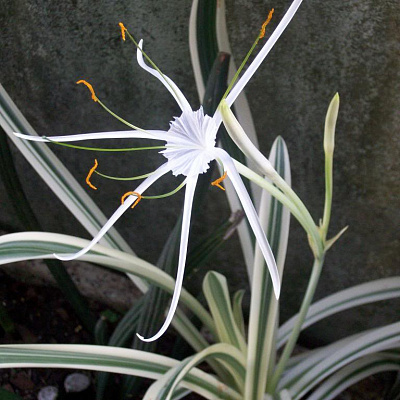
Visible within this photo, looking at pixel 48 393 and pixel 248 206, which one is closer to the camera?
pixel 248 206

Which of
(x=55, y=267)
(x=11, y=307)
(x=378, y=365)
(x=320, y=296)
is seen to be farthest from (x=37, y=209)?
(x=378, y=365)

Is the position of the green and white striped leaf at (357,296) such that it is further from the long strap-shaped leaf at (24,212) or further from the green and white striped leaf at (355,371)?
the long strap-shaped leaf at (24,212)

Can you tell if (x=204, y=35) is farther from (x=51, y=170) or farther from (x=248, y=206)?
(x=248, y=206)

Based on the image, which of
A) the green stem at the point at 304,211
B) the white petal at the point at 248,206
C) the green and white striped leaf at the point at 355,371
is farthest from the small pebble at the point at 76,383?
the white petal at the point at 248,206

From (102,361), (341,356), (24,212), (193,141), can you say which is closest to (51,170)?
(24,212)

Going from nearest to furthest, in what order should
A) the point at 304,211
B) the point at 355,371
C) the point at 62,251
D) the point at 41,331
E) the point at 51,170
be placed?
the point at 304,211 → the point at 62,251 → the point at 51,170 → the point at 355,371 → the point at 41,331

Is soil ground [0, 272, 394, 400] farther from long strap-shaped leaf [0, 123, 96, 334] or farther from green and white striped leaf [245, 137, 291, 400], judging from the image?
green and white striped leaf [245, 137, 291, 400]

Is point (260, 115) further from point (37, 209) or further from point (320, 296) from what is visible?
point (37, 209)

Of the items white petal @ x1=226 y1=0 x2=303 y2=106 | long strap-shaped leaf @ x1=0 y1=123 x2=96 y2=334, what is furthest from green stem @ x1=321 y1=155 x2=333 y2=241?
long strap-shaped leaf @ x1=0 y1=123 x2=96 y2=334
